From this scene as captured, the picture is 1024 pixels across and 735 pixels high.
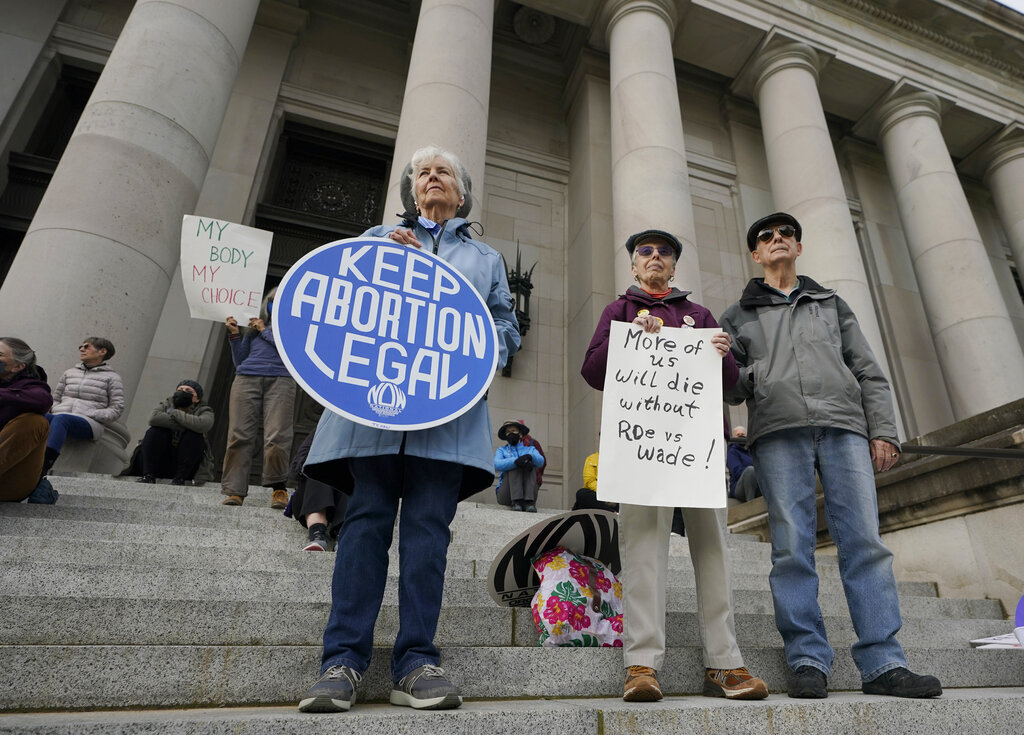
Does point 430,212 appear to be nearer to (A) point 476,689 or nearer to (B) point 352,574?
(B) point 352,574

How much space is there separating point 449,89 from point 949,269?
33.7 ft

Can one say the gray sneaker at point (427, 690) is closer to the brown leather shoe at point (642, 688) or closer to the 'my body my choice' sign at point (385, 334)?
the brown leather shoe at point (642, 688)

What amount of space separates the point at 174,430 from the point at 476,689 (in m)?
5.38

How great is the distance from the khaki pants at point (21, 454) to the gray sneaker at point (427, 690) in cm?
340

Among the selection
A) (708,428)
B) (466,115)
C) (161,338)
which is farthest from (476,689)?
(161,338)

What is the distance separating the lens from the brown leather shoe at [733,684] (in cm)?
241

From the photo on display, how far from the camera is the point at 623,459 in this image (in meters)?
2.68

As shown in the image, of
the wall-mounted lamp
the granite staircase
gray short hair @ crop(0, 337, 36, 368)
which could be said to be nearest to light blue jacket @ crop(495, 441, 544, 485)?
the wall-mounted lamp

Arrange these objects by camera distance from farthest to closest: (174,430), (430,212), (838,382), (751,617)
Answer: (174,430) → (751,617) → (838,382) → (430,212)

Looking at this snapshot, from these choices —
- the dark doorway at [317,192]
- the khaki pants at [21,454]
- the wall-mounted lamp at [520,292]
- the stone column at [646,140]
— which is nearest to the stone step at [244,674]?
the khaki pants at [21,454]

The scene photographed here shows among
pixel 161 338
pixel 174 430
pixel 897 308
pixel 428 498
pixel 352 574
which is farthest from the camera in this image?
pixel 897 308

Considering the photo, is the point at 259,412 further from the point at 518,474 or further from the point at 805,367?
the point at 805,367

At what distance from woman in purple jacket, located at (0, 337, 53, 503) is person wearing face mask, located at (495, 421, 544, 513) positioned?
5.05 meters

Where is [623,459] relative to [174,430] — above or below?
below
